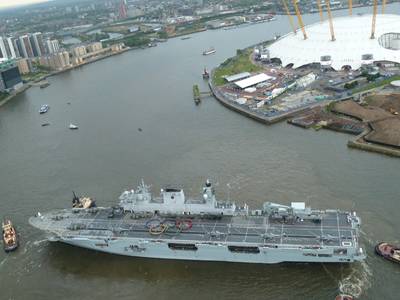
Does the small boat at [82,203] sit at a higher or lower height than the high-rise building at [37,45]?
lower

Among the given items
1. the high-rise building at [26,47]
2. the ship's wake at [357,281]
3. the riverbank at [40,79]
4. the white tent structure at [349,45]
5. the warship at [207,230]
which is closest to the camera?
the ship's wake at [357,281]

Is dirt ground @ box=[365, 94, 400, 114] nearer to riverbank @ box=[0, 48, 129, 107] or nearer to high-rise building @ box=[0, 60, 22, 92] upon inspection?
riverbank @ box=[0, 48, 129, 107]

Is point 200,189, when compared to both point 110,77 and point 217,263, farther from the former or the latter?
point 110,77

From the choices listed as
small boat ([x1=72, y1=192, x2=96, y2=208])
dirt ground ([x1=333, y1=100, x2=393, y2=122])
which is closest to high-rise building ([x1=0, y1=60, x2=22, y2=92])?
small boat ([x1=72, y1=192, x2=96, y2=208])

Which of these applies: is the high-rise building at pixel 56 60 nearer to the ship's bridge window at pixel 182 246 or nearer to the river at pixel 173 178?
the river at pixel 173 178

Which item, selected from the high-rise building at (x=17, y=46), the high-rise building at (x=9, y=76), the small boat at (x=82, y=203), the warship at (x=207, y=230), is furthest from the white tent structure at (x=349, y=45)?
the high-rise building at (x=17, y=46)

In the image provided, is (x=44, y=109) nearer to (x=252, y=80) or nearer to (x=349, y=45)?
(x=252, y=80)

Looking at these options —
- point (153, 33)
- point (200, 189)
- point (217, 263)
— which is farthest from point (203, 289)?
point (153, 33)
